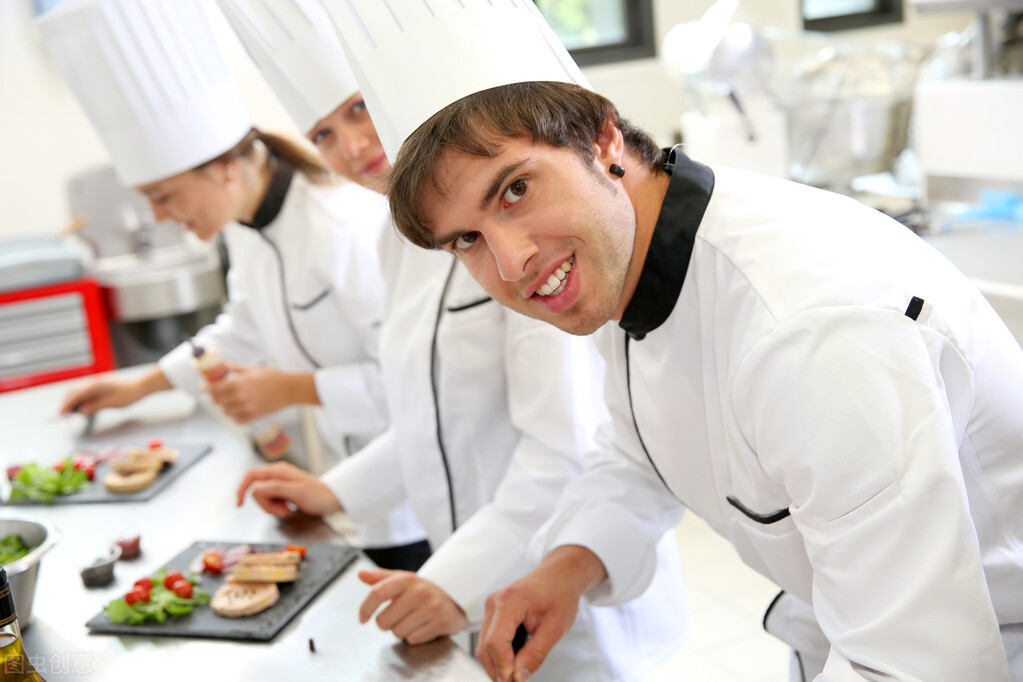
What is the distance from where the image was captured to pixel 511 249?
91 centimetres

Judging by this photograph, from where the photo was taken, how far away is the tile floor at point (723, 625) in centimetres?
239

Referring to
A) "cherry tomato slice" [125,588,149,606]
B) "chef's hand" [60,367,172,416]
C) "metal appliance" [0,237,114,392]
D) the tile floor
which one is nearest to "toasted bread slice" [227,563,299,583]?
"cherry tomato slice" [125,588,149,606]

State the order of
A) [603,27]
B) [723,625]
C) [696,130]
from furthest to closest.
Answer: [603,27]
[696,130]
[723,625]

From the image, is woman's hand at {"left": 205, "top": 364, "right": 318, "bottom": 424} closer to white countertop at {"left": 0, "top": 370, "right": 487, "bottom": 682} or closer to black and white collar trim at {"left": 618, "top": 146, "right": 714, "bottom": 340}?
white countertop at {"left": 0, "top": 370, "right": 487, "bottom": 682}

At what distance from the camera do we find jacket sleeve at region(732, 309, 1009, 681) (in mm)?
727

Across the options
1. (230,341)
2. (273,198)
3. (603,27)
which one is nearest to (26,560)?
(273,198)

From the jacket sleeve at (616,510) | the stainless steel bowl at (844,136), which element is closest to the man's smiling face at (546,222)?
the jacket sleeve at (616,510)

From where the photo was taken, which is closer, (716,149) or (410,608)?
(410,608)

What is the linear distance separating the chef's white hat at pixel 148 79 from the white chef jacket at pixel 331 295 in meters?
0.19

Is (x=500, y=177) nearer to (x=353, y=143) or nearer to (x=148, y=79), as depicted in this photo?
(x=353, y=143)

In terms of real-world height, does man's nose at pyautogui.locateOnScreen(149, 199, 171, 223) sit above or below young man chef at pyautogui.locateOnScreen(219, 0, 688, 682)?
above

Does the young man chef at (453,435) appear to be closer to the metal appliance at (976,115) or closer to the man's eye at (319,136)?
the man's eye at (319,136)

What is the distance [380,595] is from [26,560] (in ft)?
1.40

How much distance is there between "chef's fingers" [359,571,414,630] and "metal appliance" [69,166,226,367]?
270 cm
